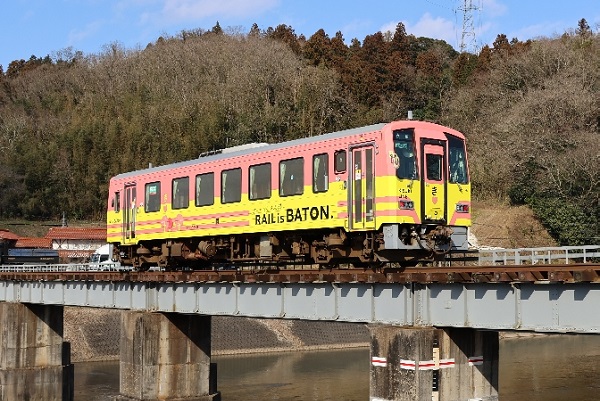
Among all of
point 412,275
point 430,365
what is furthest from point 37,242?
point 430,365

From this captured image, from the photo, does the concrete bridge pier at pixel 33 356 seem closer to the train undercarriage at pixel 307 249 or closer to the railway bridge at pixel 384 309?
the railway bridge at pixel 384 309

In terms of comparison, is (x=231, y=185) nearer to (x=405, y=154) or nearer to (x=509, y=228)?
(x=405, y=154)

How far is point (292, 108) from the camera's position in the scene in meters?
95.4

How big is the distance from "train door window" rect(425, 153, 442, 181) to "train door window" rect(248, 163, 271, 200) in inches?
244

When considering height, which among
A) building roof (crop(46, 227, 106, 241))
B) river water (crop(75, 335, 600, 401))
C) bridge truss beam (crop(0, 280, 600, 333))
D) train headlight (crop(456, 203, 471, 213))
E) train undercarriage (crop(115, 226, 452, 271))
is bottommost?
river water (crop(75, 335, 600, 401))

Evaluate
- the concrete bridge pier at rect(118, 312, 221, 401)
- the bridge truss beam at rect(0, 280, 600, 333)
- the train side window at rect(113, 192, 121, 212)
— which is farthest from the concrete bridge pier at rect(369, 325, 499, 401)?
the train side window at rect(113, 192, 121, 212)

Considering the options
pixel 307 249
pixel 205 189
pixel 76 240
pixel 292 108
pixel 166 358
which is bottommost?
pixel 166 358

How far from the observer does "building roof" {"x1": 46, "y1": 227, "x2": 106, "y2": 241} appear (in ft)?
291

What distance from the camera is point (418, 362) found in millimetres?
22375

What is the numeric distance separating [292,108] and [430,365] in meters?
74.4

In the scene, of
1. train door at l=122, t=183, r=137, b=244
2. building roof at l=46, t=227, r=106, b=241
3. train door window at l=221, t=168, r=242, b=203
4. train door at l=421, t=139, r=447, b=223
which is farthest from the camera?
building roof at l=46, t=227, r=106, b=241

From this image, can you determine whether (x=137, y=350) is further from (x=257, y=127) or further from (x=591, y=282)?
(x=257, y=127)

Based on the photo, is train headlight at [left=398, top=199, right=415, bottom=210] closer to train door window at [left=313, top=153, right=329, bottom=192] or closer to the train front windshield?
the train front windshield

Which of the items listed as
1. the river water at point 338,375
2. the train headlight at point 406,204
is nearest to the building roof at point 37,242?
the river water at point 338,375
